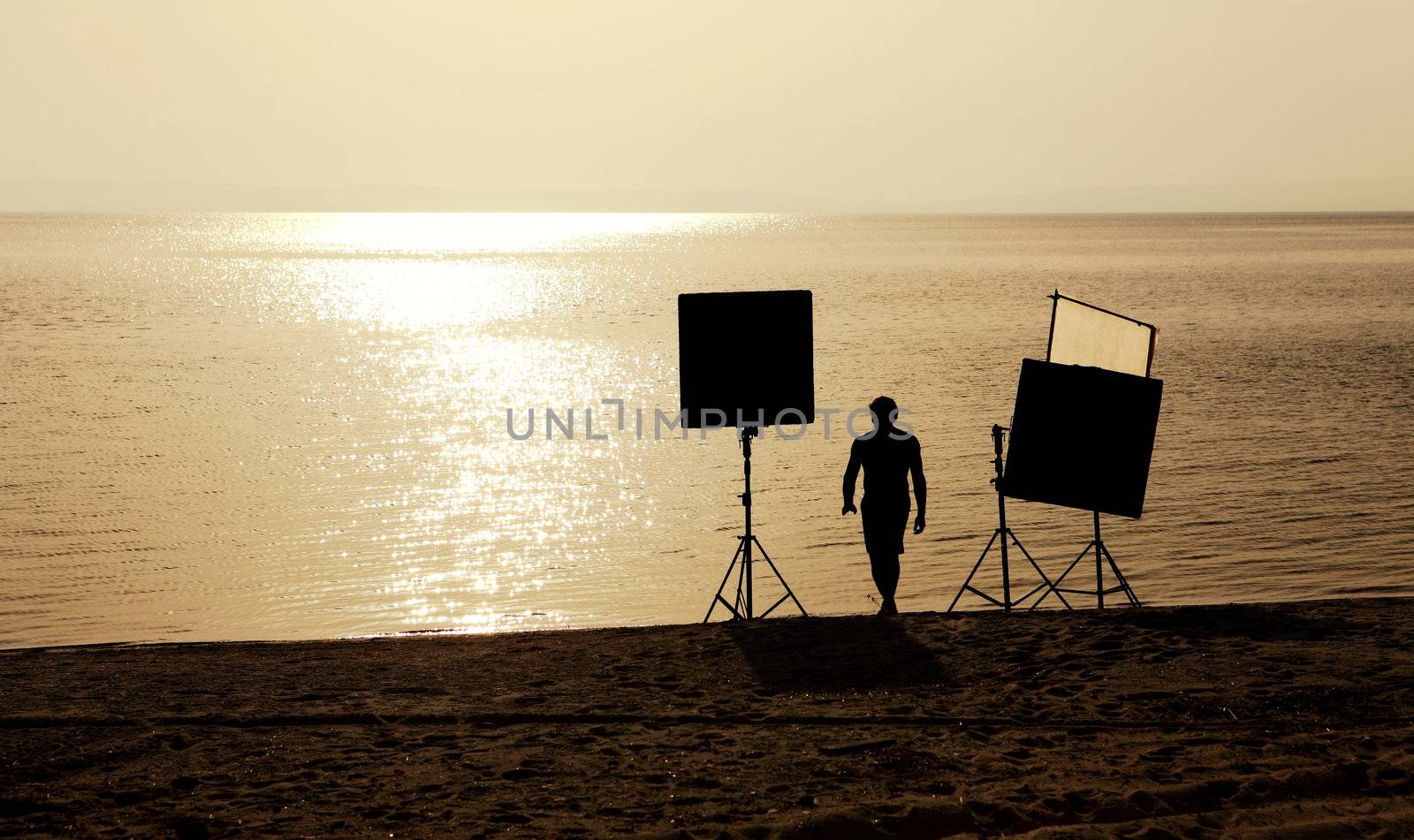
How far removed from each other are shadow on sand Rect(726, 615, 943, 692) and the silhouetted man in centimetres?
61

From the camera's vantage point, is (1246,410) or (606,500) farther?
(1246,410)

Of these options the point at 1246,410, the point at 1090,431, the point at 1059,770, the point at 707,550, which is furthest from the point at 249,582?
the point at 1246,410

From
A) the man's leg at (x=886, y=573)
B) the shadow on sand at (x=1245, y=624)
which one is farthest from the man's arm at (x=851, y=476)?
the shadow on sand at (x=1245, y=624)

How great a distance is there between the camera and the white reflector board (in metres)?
9.12

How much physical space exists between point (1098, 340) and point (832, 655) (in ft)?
11.5

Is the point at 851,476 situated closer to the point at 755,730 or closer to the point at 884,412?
the point at 884,412

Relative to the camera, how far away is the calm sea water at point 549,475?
11.1m

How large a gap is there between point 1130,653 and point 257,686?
4.97m

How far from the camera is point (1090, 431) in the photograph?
358 inches

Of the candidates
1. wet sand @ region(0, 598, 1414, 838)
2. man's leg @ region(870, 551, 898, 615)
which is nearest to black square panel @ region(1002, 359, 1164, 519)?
man's leg @ region(870, 551, 898, 615)

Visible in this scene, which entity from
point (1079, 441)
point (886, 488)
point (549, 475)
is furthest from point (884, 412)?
point (549, 475)

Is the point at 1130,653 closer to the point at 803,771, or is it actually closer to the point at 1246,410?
the point at 803,771

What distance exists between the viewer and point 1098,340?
370 inches

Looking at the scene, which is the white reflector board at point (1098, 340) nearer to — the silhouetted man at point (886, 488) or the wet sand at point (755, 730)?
the silhouetted man at point (886, 488)
